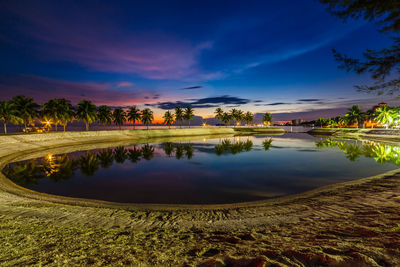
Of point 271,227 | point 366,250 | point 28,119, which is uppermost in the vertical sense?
point 28,119

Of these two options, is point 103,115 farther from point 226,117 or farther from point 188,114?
point 226,117

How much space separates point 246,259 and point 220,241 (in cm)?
138

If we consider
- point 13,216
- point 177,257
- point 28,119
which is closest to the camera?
point 177,257

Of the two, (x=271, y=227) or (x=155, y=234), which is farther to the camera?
(x=271, y=227)

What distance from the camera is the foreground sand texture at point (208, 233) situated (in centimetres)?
462

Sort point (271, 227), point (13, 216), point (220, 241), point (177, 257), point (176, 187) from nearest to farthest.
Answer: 1. point (177, 257)
2. point (220, 241)
3. point (271, 227)
4. point (13, 216)
5. point (176, 187)

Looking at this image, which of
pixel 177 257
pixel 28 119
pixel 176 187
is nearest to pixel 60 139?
pixel 28 119

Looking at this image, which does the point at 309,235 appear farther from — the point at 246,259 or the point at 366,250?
the point at 246,259

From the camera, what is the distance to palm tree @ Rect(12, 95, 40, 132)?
55.5 meters

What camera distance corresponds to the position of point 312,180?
16.9 meters

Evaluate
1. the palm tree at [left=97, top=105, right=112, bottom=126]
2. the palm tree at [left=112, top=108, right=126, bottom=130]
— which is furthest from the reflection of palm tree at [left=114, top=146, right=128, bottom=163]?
the palm tree at [left=112, top=108, right=126, bottom=130]

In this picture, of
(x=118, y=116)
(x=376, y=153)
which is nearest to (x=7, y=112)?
(x=118, y=116)

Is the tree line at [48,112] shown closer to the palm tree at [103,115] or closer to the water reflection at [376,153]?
the palm tree at [103,115]

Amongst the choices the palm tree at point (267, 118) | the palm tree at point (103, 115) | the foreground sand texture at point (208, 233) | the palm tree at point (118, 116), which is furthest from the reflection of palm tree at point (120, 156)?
the palm tree at point (267, 118)
